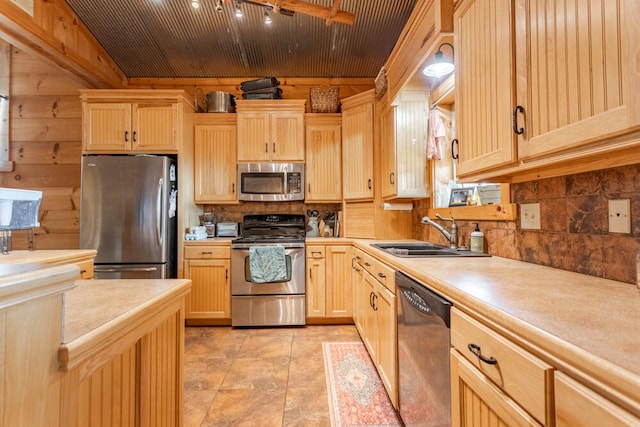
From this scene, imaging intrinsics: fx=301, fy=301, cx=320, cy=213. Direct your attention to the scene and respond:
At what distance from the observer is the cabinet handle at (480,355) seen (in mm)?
756

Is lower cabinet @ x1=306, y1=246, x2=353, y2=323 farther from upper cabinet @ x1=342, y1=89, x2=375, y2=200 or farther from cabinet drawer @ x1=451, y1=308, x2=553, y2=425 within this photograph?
cabinet drawer @ x1=451, y1=308, x2=553, y2=425

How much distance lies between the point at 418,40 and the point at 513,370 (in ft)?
5.83

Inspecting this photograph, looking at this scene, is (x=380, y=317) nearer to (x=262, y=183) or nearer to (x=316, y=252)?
(x=316, y=252)

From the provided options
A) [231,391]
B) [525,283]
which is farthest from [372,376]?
[525,283]

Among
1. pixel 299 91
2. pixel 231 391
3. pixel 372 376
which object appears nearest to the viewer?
pixel 231 391

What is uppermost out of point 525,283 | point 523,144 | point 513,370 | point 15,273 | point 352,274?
point 523,144

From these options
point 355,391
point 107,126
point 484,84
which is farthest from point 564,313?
point 107,126

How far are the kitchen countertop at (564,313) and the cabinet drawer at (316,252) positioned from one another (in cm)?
181

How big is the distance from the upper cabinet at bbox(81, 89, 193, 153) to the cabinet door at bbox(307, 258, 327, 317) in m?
1.81

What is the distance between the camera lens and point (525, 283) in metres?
0.99

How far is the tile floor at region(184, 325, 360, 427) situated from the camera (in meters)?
1.68

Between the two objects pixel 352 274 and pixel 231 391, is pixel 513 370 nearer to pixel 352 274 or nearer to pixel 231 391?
pixel 231 391

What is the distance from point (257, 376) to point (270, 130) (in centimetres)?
237

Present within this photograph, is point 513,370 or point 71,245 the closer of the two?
point 513,370
